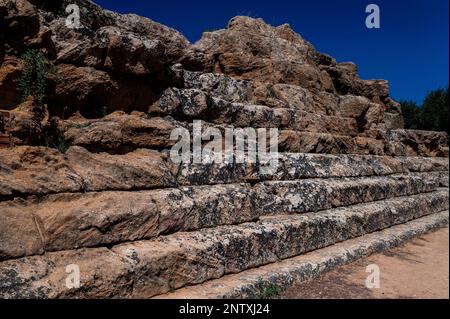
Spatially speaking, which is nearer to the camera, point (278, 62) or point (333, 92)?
point (278, 62)

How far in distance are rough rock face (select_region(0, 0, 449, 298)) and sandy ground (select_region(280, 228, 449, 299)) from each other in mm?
212

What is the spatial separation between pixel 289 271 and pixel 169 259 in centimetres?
166

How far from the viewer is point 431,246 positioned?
8.16 m

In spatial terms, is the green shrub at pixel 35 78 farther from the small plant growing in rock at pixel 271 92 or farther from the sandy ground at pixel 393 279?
the small plant growing in rock at pixel 271 92

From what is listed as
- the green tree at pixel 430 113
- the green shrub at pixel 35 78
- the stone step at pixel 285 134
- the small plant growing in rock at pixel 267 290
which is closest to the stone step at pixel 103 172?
the stone step at pixel 285 134

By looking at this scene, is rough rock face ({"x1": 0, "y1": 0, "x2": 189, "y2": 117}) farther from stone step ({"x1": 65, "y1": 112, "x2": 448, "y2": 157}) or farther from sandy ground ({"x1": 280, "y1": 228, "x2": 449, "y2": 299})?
sandy ground ({"x1": 280, "y1": 228, "x2": 449, "y2": 299})

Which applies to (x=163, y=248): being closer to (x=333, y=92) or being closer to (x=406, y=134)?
(x=333, y=92)

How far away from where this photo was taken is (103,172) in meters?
4.27

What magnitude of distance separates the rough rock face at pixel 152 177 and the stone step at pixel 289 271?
0.09ft

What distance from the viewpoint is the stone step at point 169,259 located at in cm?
332

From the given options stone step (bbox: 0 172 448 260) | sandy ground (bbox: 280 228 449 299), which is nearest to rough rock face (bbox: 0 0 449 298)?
stone step (bbox: 0 172 448 260)

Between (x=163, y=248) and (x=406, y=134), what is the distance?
10.8 metres

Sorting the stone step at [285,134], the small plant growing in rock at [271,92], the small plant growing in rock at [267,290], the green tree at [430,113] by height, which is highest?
the green tree at [430,113]
